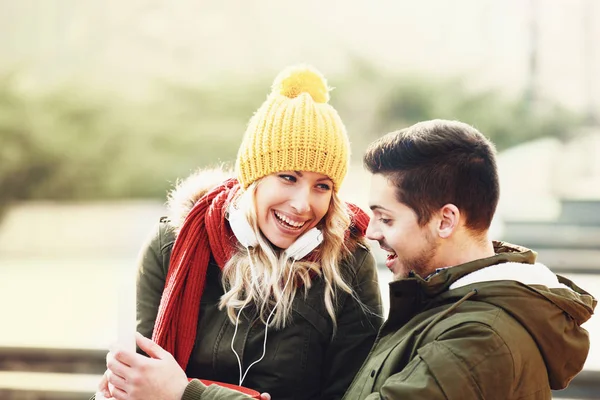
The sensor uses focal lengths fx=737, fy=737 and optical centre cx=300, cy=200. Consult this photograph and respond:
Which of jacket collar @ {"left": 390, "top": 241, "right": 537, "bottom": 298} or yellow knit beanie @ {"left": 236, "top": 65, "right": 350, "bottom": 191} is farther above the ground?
yellow knit beanie @ {"left": 236, "top": 65, "right": 350, "bottom": 191}

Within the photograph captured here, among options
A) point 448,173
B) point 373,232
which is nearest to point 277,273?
point 373,232

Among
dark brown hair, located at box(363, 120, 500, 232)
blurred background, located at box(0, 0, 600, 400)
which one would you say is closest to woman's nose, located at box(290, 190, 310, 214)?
dark brown hair, located at box(363, 120, 500, 232)

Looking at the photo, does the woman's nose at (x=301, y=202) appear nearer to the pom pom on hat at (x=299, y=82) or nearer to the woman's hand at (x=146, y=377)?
the pom pom on hat at (x=299, y=82)

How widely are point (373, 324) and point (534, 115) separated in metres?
5.84

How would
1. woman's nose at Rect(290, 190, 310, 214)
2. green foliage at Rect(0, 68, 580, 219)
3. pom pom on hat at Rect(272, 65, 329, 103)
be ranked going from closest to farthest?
woman's nose at Rect(290, 190, 310, 214)
pom pom on hat at Rect(272, 65, 329, 103)
green foliage at Rect(0, 68, 580, 219)

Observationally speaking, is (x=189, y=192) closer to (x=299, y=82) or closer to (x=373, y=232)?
(x=299, y=82)

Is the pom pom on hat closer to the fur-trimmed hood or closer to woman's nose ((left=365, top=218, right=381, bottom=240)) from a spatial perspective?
the fur-trimmed hood

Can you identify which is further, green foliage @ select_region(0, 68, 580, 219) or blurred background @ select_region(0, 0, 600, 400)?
green foliage @ select_region(0, 68, 580, 219)

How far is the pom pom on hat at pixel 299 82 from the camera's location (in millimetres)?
2119

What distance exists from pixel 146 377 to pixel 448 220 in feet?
2.56

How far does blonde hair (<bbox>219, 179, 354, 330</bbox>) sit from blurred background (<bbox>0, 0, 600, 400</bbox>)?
13.1ft

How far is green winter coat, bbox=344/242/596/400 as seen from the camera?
1.46m

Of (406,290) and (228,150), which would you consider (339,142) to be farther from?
(228,150)

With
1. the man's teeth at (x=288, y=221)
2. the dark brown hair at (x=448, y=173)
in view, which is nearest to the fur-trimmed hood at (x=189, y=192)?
the man's teeth at (x=288, y=221)
